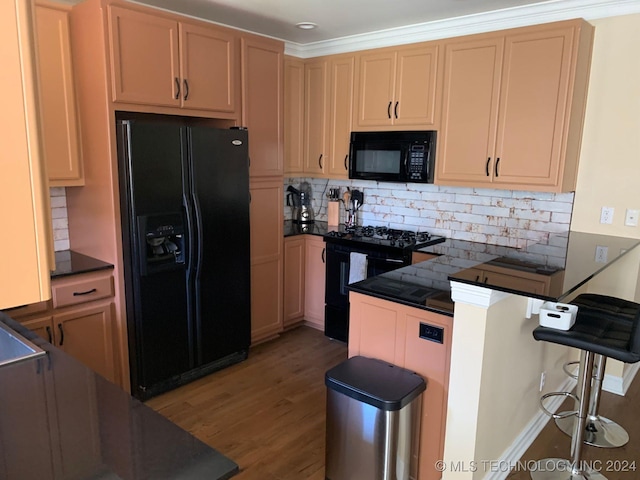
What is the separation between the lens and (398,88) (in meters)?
3.53

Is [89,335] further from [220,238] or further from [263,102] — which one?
[263,102]

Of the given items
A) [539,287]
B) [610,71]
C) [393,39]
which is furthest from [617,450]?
[393,39]

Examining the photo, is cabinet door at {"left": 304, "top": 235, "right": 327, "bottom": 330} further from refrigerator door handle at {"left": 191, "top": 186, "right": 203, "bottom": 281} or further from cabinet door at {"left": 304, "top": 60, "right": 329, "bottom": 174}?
refrigerator door handle at {"left": 191, "top": 186, "right": 203, "bottom": 281}

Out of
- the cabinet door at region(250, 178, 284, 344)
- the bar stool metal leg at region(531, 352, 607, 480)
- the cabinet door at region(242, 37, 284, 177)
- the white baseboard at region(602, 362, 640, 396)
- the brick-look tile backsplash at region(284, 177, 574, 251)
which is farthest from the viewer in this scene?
the cabinet door at region(250, 178, 284, 344)

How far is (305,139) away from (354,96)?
61 cm

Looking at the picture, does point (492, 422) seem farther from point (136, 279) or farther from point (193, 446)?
point (136, 279)

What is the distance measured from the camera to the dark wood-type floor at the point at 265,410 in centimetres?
243

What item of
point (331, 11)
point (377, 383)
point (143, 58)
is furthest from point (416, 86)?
point (377, 383)

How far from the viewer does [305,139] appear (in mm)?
4137

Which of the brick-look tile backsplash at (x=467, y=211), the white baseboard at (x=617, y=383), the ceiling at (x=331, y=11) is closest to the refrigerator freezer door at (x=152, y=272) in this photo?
the ceiling at (x=331, y=11)

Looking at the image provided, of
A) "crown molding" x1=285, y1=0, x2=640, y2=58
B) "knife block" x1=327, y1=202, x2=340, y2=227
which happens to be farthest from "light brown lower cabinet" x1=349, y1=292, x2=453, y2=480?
"crown molding" x1=285, y1=0, x2=640, y2=58

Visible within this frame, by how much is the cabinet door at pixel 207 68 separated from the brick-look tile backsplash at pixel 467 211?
1504 mm

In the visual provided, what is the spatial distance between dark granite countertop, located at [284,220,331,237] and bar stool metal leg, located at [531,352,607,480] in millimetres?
2241

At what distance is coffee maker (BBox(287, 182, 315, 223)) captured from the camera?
443 centimetres
